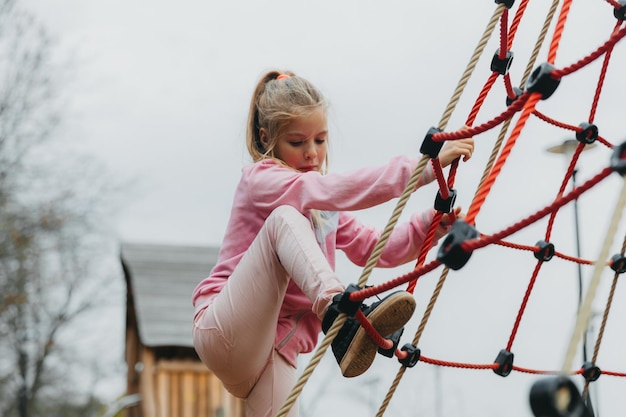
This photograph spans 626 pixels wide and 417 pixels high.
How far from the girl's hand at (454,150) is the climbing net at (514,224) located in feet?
0.07

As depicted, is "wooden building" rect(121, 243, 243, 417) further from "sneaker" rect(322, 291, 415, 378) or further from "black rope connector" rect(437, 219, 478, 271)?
"black rope connector" rect(437, 219, 478, 271)

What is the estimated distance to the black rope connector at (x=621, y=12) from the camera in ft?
8.39

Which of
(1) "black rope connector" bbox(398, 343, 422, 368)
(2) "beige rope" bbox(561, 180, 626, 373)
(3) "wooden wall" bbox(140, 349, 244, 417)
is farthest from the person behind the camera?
(3) "wooden wall" bbox(140, 349, 244, 417)

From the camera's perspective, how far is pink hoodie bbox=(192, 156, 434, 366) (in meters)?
2.08

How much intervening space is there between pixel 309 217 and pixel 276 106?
1.08ft

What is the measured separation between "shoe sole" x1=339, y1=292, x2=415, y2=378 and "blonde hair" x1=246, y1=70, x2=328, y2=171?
0.64 metres

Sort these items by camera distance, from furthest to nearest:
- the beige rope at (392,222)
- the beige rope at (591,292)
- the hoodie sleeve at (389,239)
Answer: the hoodie sleeve at (389,239) → the beige rope at (392,222) → the beige rope at (591,292)

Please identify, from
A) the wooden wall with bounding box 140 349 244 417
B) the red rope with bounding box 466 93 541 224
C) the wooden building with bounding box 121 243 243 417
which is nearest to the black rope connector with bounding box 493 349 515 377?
the red rope with bounding box 466 93 541 224

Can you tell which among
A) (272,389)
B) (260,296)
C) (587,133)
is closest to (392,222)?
(260,296)

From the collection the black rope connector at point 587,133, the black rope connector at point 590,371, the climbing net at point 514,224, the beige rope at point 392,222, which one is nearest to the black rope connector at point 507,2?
the climbing net at point 514,224

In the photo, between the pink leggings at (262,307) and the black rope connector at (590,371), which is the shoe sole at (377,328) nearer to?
the pink leggings at (262,307)

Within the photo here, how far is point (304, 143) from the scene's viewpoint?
2400 millimetres

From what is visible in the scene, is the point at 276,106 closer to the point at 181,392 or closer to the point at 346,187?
the point at 346,187

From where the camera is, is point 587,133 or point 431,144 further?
point 587,133
